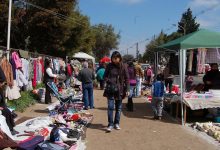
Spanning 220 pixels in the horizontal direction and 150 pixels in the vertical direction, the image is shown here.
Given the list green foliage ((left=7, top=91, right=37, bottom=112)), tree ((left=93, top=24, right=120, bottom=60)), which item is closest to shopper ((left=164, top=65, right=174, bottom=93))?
green foliage ((left=7, top=91, right=37, bottom=112))

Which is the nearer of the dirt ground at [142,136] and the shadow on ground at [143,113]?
the dirt ground at [142,136]

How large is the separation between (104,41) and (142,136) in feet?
213

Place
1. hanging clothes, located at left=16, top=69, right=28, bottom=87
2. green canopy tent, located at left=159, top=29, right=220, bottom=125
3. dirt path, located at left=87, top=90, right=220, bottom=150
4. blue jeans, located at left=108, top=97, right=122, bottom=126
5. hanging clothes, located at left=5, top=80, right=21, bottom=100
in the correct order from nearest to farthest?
dirt path, located at left=87, top=90, right=220, bottom=150
blue jeans, located at left=108, top=97, right=122, bottom=126
green canopy tent, located at left=159, top=29, right=220, bottom=125
hanging clothes, located at left=5, top=80, right=21, bottom=100
hanging clothes, located at left=16, top=69, right=28, bottom=87

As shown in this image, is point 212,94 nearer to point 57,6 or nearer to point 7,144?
point 7,144

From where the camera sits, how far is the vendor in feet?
40.6

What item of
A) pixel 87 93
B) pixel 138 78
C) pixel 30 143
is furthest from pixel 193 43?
pixel 138 78

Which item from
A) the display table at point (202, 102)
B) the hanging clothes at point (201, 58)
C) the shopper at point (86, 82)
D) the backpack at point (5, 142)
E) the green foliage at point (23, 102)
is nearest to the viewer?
the backpack at point (5, 142)

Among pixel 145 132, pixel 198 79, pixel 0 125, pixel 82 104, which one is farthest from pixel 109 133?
pixel 198 79

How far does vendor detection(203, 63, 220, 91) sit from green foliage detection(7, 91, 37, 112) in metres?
6.22

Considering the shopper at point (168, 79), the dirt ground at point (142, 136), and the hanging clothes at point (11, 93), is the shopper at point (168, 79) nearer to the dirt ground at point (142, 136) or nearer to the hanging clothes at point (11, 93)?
the dirt ground at point (142, 136)

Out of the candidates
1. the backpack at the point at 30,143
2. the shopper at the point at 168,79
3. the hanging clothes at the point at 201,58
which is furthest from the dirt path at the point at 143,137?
the shopper at the point at 168,79

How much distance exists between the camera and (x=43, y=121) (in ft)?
29.4

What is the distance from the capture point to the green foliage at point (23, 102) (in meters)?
12.3

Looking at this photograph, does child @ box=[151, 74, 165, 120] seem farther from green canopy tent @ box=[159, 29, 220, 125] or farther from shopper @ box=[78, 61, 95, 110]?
shopper @ box=[78, 61, 95, 110]
